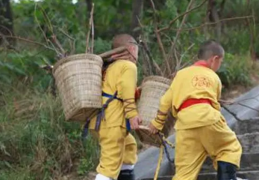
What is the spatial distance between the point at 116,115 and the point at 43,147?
1.30 meters

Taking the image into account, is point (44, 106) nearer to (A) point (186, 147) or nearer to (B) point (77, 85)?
(B) point (77, 85)

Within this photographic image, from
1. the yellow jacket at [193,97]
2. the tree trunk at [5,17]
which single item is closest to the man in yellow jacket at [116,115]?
the yellow jacket at [193,97]

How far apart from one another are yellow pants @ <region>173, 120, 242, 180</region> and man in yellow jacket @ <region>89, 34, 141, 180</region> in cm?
51

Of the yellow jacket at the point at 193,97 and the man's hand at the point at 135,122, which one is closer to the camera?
the yellow jacket at the point at 193,97

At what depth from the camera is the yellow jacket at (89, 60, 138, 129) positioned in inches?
200

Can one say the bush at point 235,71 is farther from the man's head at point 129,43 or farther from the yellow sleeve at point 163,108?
the yellow sleeve at point 163,108

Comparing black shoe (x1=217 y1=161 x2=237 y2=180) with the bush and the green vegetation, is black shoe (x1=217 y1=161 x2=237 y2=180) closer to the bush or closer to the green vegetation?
the green vegetation

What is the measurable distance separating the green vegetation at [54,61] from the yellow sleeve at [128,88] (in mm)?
577

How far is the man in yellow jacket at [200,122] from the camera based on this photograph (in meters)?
4.67

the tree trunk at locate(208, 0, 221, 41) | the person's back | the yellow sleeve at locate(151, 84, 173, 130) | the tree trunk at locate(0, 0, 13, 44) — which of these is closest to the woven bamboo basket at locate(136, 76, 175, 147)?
the yellow sleeve at locate(151, 84, 173, 130)

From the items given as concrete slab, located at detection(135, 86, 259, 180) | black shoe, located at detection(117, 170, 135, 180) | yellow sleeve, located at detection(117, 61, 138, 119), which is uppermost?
yellow sleeve, located at detection(117, 61, 138, 119)

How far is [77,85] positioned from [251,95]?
12.0 feet

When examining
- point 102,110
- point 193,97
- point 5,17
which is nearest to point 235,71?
point 5,17

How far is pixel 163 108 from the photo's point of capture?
4875 millimetres
